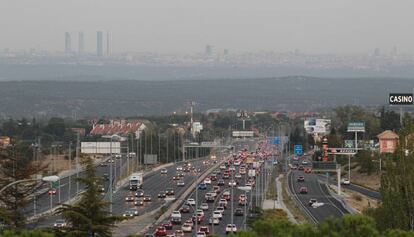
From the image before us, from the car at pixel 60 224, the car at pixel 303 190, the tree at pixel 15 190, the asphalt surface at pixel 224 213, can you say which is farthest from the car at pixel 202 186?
the tree at pixel 15 190

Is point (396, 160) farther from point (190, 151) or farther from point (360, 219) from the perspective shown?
point (190, 151)

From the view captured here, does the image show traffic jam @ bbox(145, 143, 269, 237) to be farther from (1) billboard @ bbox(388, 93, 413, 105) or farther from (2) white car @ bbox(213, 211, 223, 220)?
(1) billboard @ bbox(388, 93, 413, 105)

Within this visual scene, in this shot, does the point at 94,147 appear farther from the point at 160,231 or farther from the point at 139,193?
the point at 160,231

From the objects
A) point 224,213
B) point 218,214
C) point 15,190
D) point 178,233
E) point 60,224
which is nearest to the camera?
point 15,190

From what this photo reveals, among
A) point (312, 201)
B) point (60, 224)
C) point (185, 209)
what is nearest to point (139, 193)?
point (185, 209)

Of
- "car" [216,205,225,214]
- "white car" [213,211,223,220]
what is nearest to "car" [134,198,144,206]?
"car" [216,205,225,214]
